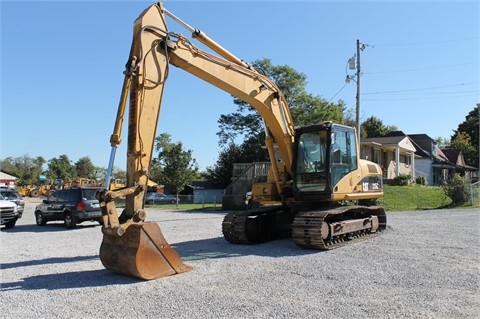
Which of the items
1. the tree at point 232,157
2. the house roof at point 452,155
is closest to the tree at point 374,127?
the house roof at point 452,155

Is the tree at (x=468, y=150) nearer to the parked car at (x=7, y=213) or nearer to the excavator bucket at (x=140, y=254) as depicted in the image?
the parked car at (x=7, y=213)

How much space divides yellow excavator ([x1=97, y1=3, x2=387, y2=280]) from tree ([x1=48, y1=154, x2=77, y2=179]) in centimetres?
9087

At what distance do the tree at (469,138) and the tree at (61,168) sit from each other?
7689 cm

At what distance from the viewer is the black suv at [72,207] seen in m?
17.3

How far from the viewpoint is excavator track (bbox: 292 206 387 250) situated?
33.1 ft

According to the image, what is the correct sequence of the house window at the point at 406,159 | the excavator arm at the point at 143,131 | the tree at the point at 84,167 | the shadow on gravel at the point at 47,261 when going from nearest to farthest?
the excavator arm at the point at 143,131 → the shadow on gravel at the point at 47,261 → the house window at the point at 406,159 → the tree at the point at 84,167

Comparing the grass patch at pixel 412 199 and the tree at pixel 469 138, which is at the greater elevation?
the tree at pixel 469 138

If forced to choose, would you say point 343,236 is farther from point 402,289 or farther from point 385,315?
point 385,315

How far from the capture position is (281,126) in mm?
11445

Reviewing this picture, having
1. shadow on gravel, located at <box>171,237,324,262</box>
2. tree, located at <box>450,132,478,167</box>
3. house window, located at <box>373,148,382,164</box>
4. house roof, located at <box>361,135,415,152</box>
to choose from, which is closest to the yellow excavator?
shadow on gravel, located at <box>171,237,324,262</box>

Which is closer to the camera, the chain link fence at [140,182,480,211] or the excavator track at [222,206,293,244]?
the excavator track at [222,206,293,244]

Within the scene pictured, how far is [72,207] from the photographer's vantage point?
1745 centimetres

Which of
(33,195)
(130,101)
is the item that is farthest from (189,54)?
(33,195)

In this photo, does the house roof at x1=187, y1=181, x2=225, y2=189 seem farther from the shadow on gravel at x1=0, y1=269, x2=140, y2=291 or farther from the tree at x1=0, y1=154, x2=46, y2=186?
the tree at x1=0, y1=154, x2=46, y2=186
